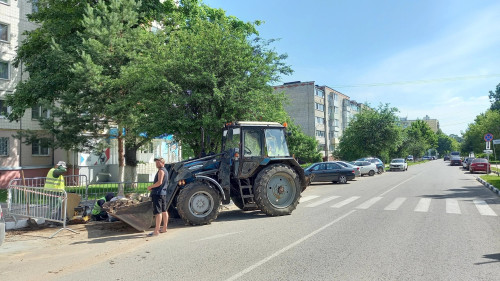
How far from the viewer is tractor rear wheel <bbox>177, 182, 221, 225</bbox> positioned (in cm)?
883

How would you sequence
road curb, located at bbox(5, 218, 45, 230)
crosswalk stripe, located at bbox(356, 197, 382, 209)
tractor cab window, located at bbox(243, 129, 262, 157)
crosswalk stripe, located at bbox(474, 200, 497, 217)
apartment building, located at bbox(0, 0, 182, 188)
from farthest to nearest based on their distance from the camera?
apartment building, located at bbox(0, 0, 182, 188)
crosswalk stripe, located at bbox(356, 197, 382, 209)
crosswalk stripe, located at bbox(474, 200, 497, 217)
tractor cab window, located at bbox(243, 129, 262, 157)
road curb, located at bbox(5, 218, 45, 230)

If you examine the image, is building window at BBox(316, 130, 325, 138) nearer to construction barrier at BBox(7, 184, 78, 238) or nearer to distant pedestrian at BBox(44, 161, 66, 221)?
distant pedestrian at BBox(44, 161, 66, 221)

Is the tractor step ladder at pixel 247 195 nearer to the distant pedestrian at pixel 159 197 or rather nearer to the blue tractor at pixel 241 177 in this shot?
the blue tractor at pixel 241 177

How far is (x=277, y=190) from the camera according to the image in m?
10.5

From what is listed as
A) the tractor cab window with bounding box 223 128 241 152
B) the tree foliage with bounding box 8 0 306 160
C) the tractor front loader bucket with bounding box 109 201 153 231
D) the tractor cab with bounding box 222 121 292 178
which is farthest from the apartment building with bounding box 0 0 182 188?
the tractor front loader bucket with bounding box 109 201 153 231

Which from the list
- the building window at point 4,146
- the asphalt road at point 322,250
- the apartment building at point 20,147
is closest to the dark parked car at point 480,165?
the asphalt road at point 322,250

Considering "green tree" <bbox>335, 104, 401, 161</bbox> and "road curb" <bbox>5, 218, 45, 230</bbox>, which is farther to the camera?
"green tree" <bbox>335, 104, 401, 161</bbox>

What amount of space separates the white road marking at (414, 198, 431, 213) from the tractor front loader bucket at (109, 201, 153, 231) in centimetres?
794

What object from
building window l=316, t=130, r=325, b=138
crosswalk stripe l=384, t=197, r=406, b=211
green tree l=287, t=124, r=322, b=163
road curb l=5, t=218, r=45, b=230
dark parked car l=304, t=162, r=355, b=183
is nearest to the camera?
road curb l=5, t=218, r=45, b=230

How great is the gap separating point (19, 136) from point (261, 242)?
1772cm

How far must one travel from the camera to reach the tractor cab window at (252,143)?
10180 mm

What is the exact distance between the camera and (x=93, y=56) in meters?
15.5

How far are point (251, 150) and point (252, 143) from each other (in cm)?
21

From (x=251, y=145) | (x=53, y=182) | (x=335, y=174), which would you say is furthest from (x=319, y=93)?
(x=53, y=182)
